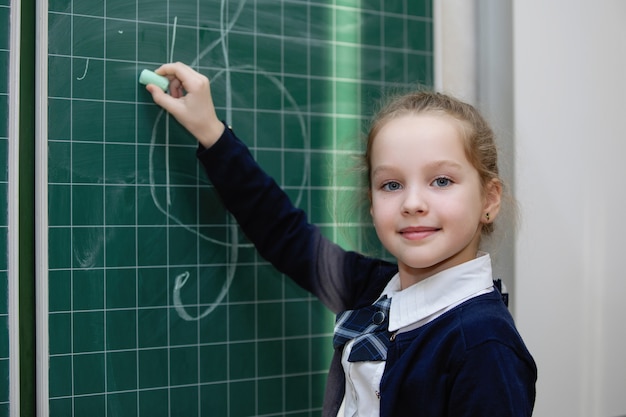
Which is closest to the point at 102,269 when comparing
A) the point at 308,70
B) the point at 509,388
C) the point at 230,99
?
the point at 230,99

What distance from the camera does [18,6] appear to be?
827mm

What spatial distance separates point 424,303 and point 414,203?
134 millimetres

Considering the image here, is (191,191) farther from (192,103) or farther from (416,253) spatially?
(416,253)

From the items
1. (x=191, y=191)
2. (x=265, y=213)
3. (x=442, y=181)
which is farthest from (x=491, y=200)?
(x=191, y=191)

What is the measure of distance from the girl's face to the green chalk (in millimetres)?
330

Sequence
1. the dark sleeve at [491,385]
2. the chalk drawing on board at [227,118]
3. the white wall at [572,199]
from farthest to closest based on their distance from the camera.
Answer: the white wall at [572,199], the chalk drawing on board at [227,118], the dark sleeve at [491,385]

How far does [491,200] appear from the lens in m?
0.84

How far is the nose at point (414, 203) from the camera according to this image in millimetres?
765

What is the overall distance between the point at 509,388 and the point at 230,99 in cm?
57

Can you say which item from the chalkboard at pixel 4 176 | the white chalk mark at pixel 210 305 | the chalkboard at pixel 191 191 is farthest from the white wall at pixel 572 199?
the chalkboard at pixel 4 176

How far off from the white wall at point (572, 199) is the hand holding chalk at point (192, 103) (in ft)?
1.69

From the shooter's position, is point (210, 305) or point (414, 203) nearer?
point (414, 203)

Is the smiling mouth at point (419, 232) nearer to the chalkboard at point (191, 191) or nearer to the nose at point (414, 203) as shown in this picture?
the nose at point (414, 203)

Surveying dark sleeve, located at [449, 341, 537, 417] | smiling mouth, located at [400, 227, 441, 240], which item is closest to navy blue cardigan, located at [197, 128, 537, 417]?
dark sleeve, located at [449, 341, 537, 417]
